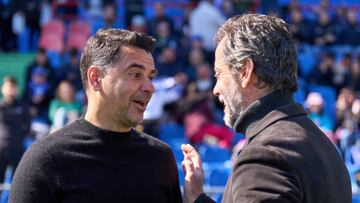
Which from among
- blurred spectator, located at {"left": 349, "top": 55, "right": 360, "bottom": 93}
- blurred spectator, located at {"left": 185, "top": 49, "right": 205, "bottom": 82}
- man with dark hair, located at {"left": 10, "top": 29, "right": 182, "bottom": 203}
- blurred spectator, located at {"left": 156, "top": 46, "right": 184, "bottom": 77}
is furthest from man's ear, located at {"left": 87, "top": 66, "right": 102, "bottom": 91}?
blurred spectator, located at {"left": 349, "top": 55, "right": 360, "bottom": 93}

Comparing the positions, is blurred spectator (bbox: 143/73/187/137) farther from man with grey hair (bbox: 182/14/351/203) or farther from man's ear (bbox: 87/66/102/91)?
man with grey hair (bbox: 182/14/351/203)

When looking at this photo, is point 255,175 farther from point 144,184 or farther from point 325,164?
point 144,184

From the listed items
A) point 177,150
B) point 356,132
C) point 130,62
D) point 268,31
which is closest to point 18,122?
point 177,150

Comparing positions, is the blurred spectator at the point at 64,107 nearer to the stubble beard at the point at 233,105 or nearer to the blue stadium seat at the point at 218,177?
the blue stadium seat at the point at 218,177

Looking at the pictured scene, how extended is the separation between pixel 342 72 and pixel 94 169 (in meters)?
12.2

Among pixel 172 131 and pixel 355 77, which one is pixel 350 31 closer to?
pixel 355 77

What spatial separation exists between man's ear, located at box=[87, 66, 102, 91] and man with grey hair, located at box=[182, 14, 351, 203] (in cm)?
70

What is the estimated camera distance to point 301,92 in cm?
1426

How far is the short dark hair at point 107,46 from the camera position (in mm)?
3488

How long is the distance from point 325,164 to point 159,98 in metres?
9.37

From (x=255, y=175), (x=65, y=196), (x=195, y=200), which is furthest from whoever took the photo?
(x=65, y=196)

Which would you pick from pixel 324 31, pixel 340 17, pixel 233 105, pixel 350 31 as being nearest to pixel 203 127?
pixel 324 31

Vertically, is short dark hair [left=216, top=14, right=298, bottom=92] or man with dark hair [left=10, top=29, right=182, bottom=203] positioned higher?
short dark hair [left=216, top=14, right=298, bottom=92]

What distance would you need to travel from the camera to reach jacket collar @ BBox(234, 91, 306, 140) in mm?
2809
